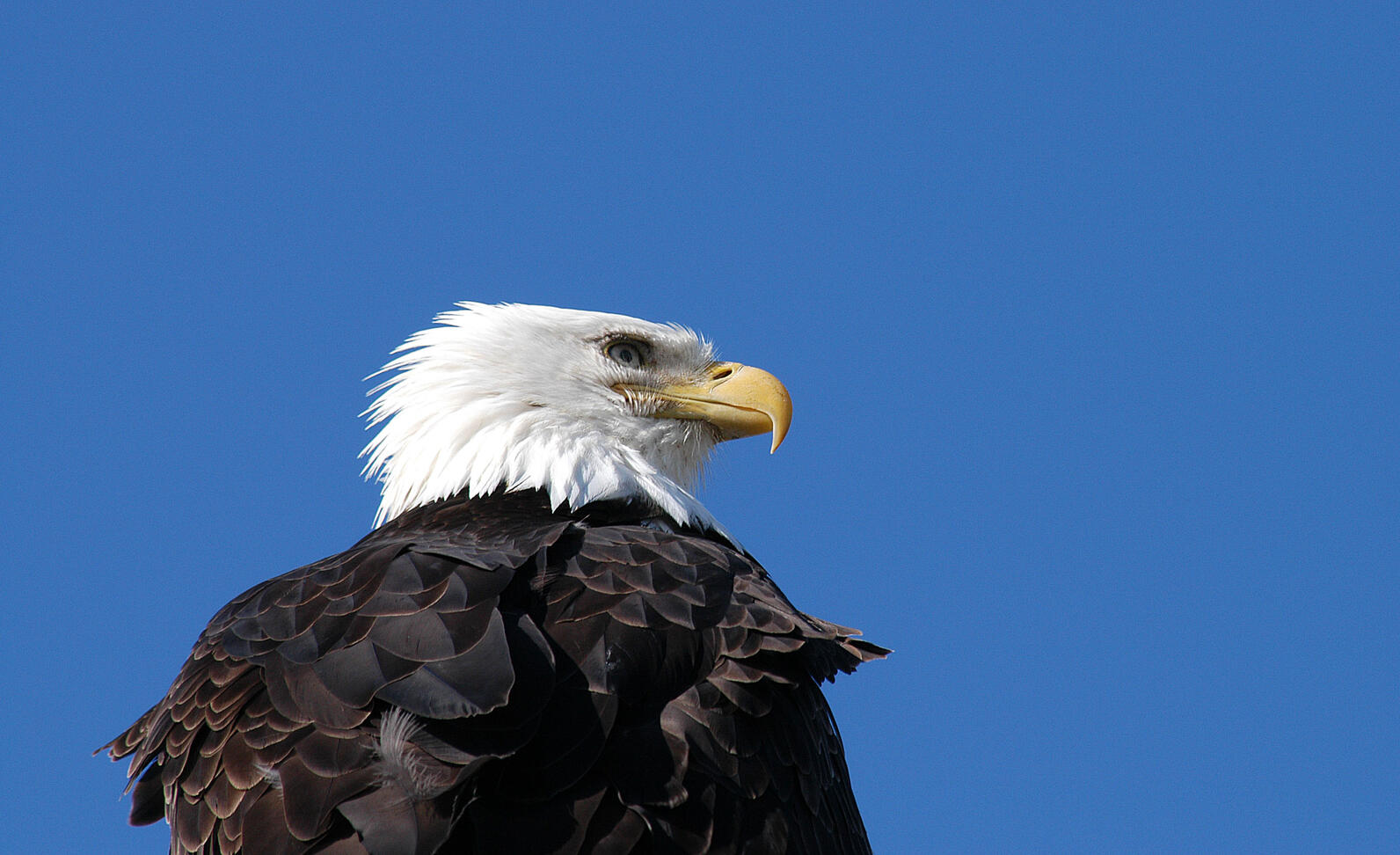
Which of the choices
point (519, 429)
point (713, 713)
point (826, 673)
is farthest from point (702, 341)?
point (713, 713)

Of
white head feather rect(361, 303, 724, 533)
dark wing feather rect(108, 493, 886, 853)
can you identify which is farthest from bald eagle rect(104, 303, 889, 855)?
white head feather rect(361, 303, 724, 533)

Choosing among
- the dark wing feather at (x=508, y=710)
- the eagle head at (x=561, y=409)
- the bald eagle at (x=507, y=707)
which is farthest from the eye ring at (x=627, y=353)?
the dark wing feather at (x=508, y=710)

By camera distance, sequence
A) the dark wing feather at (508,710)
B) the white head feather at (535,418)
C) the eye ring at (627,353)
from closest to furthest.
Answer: the dark wing feather at (508,710) → the white head feather at (535,418) → the eye ring at (627,353)

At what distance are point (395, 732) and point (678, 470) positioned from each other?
3.33 meters

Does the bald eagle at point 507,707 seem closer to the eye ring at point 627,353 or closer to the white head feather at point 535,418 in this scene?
the white head feather at point 535,418

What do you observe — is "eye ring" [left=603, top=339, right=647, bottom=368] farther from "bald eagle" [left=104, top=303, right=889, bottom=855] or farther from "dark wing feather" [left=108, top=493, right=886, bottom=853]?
"dark wing feather" [left=108, top=493, right=886, bottom=853]

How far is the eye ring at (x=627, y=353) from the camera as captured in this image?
7.39 metres

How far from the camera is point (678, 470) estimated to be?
7.54 meters

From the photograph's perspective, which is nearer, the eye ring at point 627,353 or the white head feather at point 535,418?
the white head feather at point 535,418

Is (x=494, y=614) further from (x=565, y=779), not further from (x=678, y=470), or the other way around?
(x=678, y=470)

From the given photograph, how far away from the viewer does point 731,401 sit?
748 cm

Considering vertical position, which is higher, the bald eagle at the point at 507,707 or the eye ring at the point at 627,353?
the eye ring at the point at 627,353

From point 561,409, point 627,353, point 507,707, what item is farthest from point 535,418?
point 507,707

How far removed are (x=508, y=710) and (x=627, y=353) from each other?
126 inches
